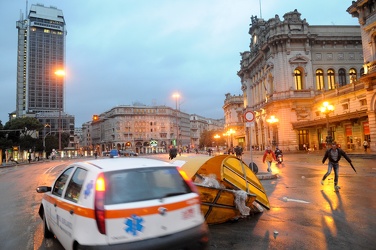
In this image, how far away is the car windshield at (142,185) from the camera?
146 inches

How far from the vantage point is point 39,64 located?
137 m

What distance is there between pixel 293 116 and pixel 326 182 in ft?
123

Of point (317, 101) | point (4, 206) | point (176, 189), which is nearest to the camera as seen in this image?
point (176, 189)

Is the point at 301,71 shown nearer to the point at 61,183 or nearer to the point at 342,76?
the point at 342,76

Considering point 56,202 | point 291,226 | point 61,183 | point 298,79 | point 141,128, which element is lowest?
point 291,226

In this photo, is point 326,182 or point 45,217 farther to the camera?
point 326,182

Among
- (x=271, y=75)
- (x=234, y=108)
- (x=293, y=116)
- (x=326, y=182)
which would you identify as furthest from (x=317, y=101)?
(x=234, y=108)

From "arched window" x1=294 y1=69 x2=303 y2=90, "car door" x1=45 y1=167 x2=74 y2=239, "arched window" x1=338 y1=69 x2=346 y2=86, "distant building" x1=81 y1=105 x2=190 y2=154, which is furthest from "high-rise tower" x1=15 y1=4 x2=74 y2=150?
"car door" x1=45 y1=167 x2=74 y2=239

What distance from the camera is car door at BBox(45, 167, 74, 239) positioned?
4.63 metres

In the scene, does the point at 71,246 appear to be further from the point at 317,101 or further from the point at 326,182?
the point at 317,101

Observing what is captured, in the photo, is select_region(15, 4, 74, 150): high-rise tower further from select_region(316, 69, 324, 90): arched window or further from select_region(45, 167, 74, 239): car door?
select_region(45, 167, 74, 239): car door

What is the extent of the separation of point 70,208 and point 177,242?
5.10 feet

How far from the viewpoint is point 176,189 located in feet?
13.6

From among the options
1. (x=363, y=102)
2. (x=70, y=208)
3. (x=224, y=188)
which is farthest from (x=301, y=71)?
(x=70, y=208)
